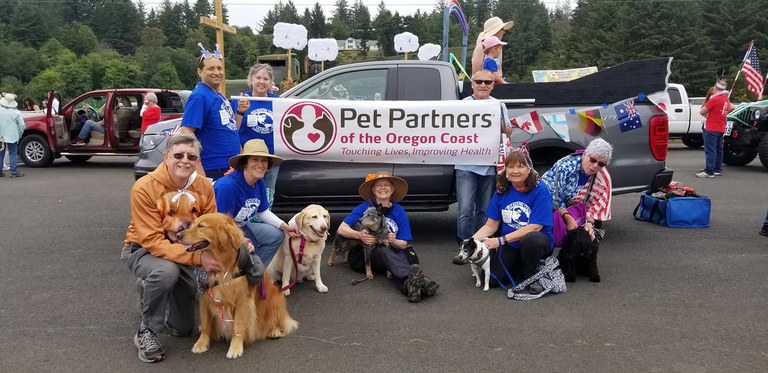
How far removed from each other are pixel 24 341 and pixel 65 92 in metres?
65.3

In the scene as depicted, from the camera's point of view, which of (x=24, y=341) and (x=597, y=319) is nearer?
(x=24, y=341)

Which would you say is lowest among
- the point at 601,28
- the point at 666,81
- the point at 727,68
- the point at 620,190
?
the point at 620,190

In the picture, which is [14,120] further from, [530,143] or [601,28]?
[601,28]

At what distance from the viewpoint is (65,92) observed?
59438 millimetres

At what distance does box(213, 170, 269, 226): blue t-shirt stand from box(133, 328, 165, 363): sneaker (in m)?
1.04

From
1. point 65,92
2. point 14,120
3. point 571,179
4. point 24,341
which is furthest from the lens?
point 65,92

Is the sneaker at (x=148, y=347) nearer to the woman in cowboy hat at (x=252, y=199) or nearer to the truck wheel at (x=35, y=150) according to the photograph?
the woman in cowboy hat at (x=252, y=199)

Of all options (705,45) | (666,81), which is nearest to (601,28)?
(705,45)

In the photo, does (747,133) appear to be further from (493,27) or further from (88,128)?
(88,128)

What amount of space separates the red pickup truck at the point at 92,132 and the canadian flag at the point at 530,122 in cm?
956

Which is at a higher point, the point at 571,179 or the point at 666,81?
the point at 666,81

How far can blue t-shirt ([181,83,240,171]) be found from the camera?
4375 millimetres

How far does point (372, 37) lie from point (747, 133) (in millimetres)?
97897

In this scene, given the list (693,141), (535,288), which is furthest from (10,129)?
(693,141)
